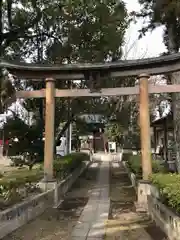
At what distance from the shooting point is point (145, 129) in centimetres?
996

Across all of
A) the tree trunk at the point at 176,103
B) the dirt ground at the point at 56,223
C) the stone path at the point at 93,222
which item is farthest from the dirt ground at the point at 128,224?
the tree trunk at the point at 176,103

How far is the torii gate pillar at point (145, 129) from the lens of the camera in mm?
9773

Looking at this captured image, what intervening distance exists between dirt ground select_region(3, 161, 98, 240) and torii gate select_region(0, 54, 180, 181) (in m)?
1.38

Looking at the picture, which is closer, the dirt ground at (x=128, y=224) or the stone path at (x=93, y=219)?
the dirt ground at (x=128, y=224)

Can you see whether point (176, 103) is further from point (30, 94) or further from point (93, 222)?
point (93, 222)

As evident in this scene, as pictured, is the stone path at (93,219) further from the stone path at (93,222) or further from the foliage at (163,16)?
the foliage at (163,16)

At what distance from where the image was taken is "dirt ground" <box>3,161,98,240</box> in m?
6.56

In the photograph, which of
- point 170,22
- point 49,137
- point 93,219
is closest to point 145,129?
Result: point 49,137

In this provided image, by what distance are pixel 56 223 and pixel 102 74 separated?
568cm

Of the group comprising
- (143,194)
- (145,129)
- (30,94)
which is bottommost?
(143,194)

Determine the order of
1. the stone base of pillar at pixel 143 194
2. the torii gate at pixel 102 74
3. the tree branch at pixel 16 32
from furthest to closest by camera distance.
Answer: the tree branch at pixel 16 32, the torii gate at pixel 102 74, the stone base of pillar at pixel 143 194

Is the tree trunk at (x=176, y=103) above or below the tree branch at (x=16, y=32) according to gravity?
below

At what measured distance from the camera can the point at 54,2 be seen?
14797 mm

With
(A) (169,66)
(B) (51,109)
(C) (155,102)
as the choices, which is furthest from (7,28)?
(C) (155,102)
